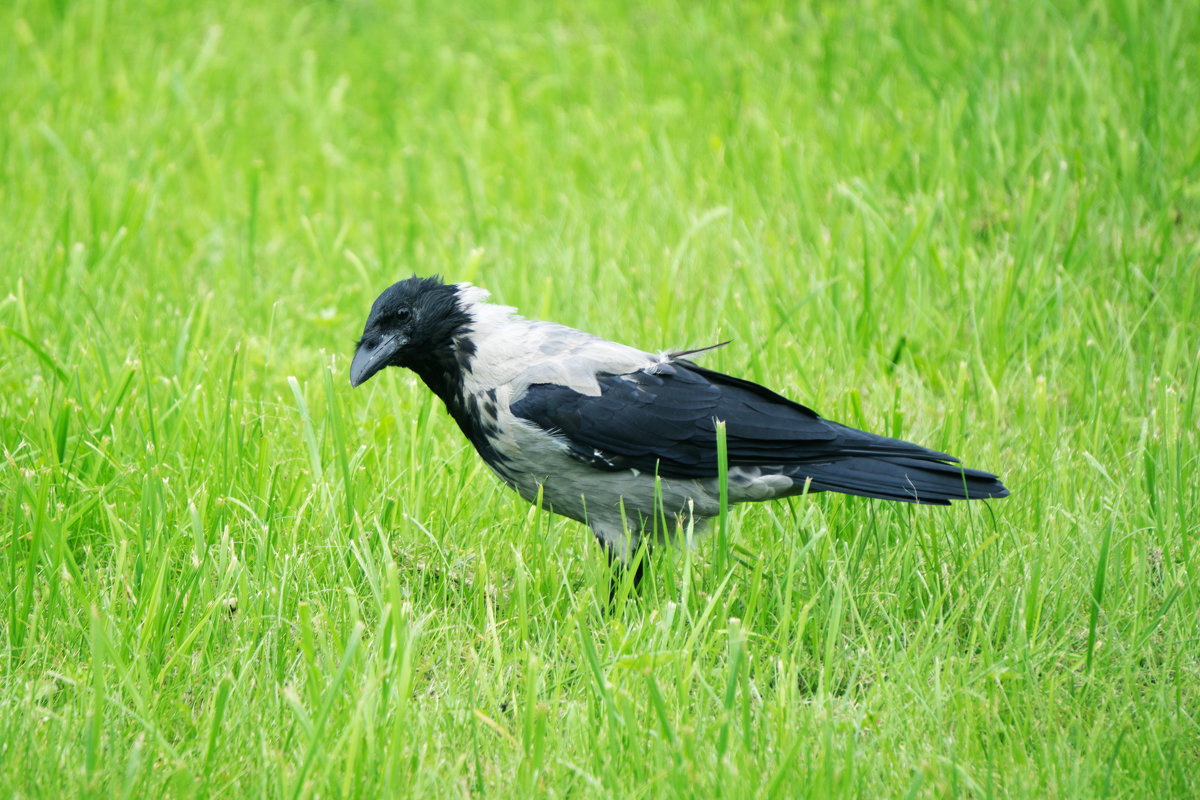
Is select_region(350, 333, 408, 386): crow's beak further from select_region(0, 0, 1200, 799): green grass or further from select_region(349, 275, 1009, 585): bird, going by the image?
select_region(0, 0, 1200, 799): green grass

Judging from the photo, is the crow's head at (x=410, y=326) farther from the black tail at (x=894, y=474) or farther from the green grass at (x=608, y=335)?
the black tail at (x=894, y=474)

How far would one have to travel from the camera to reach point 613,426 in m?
3.49

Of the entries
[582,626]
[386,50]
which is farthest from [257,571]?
[386,50]

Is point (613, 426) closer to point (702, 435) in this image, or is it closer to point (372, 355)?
point (702, 435)

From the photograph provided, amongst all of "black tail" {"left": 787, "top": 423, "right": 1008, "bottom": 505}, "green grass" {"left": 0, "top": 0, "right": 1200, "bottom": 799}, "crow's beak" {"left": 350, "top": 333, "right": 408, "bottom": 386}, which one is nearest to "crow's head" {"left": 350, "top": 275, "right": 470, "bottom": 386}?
"crow's beak" {"left": 350, "top": 333, "right": 408, "bottom": 386}

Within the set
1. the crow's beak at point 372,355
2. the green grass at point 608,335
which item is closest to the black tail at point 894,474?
the green grass at point 608,335

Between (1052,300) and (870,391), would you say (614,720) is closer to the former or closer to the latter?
(870,391)

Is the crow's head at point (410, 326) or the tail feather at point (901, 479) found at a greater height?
the crow's head at point (410, 326)

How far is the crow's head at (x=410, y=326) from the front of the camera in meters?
3.62

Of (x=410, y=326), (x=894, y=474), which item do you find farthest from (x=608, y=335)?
(x=894, y=474)

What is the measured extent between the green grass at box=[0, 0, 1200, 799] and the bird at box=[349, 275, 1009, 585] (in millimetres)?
213

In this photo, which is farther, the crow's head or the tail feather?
the crow's head

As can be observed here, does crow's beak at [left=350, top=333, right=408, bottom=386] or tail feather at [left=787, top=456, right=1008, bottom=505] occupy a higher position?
crow's beak at [left=350, top=333, right=408, bottom=386]

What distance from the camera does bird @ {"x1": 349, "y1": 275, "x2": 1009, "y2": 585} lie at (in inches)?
136
